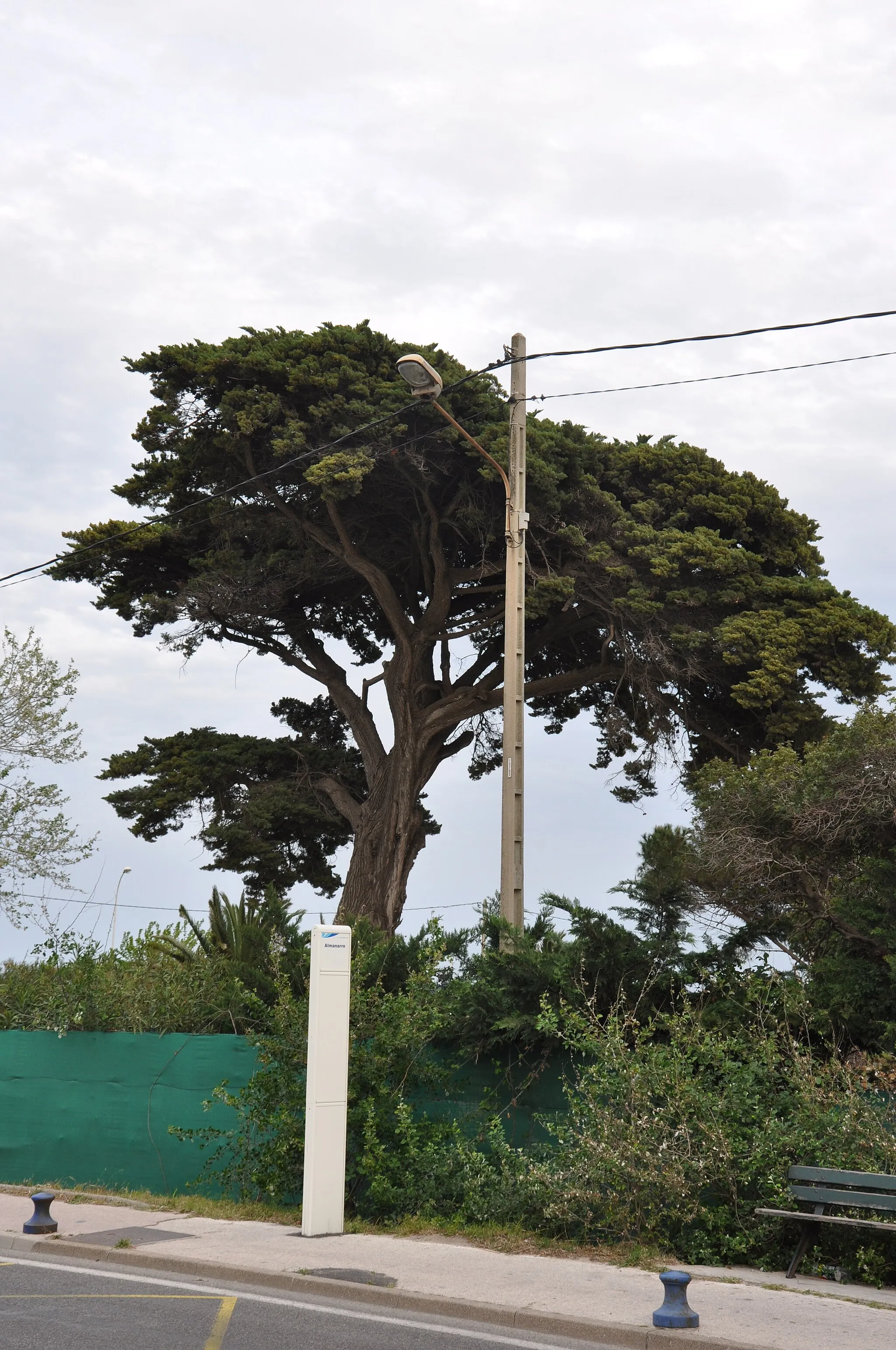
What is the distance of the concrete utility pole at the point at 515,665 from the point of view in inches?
596

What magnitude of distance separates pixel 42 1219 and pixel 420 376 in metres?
9.94

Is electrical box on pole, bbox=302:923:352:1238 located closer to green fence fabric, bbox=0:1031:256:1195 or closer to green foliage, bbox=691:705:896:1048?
green fence fabric, bbox=0:1031:256:1195

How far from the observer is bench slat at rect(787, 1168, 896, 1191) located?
854cm

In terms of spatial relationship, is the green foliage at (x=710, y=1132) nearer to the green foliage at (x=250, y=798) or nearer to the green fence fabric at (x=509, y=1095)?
the green fence fabric at (x=509, y=1095)

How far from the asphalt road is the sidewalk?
6.9 inches

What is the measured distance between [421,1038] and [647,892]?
2.37m

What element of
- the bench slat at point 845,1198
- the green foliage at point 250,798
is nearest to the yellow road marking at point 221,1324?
the bench slat at point 845,1198

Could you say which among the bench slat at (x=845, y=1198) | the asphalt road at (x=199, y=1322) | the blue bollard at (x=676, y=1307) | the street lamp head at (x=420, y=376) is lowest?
the asphalt road at (x=199, y=1322)

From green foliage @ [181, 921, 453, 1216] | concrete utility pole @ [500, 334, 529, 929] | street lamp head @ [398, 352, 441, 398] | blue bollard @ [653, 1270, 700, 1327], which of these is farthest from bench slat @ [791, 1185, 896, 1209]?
street lamp head @ [398, 352, 441, 398]

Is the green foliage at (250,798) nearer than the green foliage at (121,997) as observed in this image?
No

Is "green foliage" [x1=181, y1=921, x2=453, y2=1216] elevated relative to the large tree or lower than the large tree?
lower

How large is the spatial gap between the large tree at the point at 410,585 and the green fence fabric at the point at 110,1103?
12698mm

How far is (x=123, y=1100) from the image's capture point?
13570 millimetres

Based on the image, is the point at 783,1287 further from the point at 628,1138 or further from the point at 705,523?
the point at 705,523
